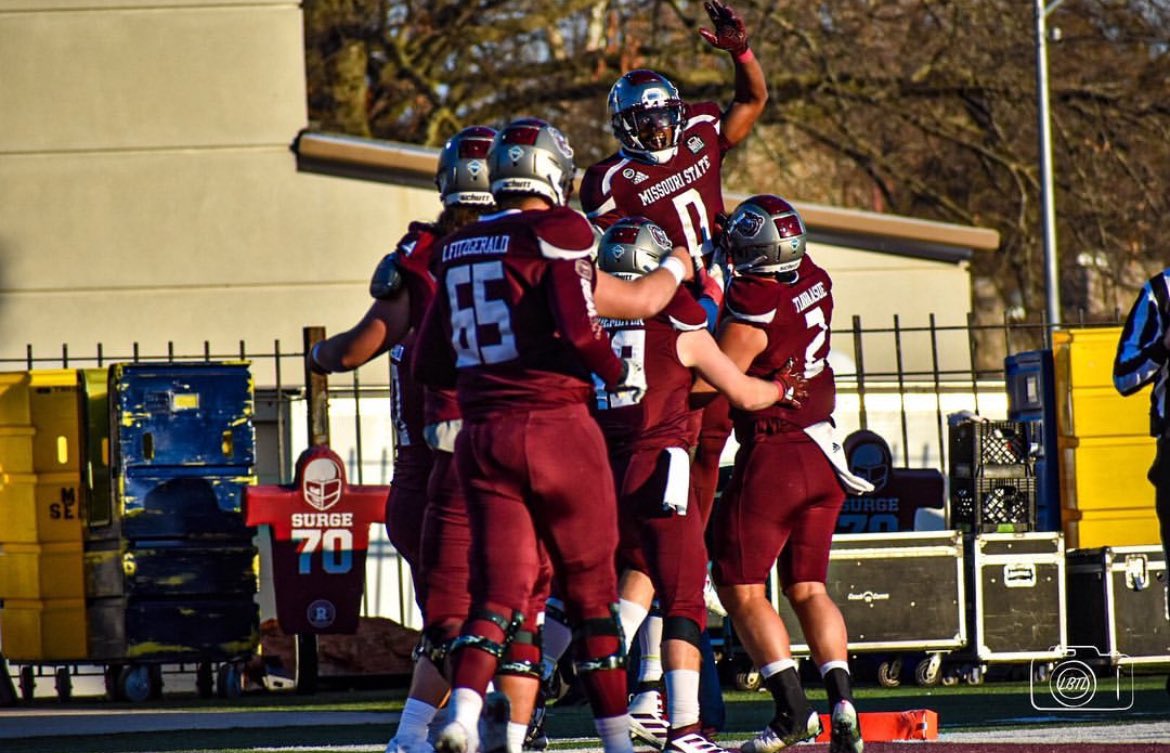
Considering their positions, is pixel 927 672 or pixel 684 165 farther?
pixel 927 672

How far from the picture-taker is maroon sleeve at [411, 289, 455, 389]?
628cm

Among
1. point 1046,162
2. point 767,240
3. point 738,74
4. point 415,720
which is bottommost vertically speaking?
point 415,720

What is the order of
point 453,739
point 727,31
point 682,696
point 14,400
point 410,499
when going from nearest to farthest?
point 453,739
point 682,696
point 410,499
point 727,31
point 14,400

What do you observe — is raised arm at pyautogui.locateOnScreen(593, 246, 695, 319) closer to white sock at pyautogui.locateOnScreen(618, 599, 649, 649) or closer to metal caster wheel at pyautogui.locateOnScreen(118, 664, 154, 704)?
white sock at pyautogui.locateOnScreen(618, 599, 649, 649)

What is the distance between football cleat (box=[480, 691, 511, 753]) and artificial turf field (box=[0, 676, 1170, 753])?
207 cm

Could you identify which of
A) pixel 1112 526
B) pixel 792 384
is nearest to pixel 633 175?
pixel 792 384

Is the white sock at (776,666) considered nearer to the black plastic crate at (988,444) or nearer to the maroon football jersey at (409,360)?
the maroon football jersey at (409,360)

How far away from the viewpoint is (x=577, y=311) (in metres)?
5.97

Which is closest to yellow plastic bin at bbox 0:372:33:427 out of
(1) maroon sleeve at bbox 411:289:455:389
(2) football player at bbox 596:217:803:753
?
(2) football player at bbox 596:217:803:753

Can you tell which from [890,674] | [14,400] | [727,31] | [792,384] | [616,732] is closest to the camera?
[616,732]

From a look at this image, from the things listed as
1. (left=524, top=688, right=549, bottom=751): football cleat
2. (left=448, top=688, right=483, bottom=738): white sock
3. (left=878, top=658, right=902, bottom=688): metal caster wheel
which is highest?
(left=448, top=688, right=483, bottom=738): white sock

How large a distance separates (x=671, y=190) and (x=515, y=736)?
10.0 ft

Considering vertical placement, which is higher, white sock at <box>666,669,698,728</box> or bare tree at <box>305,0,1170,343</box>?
bare tree at <box>305,0,1170,343</box>

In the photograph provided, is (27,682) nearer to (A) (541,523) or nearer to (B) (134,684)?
(B) (134,684)
